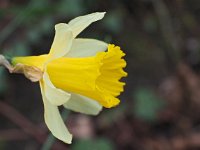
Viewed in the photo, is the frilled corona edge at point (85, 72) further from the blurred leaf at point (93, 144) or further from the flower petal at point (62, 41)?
the blurred leaf at point (93, 144)

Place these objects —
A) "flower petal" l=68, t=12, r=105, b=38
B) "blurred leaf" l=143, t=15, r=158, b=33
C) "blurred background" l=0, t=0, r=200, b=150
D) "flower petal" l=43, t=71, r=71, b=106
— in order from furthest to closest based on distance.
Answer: "blurred leaf" l=143, t=15, r=158, b=33, "blurred background" l=0, t=0, r=200, b=150, "flower petal" l=68, t=12, r=105, b=38, "flower petal" l=43, t=71, r=71, b=106

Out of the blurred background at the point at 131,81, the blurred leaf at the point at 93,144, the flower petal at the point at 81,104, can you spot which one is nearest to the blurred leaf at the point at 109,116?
the blurred background at the point at 131,81

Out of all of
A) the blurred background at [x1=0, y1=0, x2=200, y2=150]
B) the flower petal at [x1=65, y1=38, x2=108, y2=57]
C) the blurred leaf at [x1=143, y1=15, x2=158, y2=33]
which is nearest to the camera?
the flower petal at [x1=65, y1=38, x2=108, y2=57]

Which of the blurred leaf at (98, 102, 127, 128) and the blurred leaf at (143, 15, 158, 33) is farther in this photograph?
the blurred leaf at (143, 15, 158, 33)

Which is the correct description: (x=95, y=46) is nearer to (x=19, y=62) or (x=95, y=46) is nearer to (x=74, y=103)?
(x=74, y=103)

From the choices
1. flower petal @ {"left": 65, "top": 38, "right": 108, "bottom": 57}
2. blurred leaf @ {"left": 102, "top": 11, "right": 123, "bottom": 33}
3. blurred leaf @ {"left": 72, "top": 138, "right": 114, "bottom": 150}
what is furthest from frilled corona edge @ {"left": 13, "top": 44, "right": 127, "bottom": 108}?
blurred leaf @ {"left": 102, "top": 11, "right": 123, "bottom": 33}

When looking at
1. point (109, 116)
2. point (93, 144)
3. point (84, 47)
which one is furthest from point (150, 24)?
point (84, 47)

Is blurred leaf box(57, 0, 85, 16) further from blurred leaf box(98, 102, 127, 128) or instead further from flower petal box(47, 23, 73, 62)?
flower petal box(47, 23, 73, 62)
